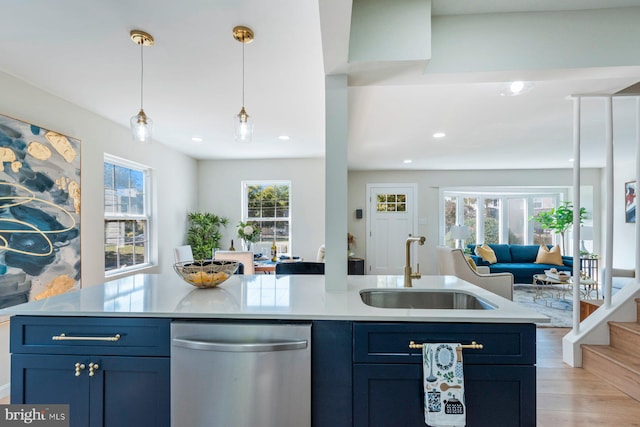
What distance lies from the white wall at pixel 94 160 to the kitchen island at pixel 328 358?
166 centimetres

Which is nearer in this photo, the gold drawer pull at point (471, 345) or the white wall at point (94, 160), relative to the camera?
the gold drawer pull at point (471, 345)

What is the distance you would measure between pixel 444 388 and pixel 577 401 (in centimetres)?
174

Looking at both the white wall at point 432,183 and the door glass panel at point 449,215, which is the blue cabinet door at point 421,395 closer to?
the white wall at point 432,183

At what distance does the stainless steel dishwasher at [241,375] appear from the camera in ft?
3.72

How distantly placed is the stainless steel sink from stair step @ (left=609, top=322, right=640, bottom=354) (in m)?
1.85

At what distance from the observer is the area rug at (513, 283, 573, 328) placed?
3.61 meters

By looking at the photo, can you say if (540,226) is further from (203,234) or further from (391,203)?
(203,234)

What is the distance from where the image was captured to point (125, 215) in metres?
3.71

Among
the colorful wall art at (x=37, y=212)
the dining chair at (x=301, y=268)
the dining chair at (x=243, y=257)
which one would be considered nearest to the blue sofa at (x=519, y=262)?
the dining chair at (x=301, y=268)

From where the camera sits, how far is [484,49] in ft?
5.39

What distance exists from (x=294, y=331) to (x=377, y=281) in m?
0.81

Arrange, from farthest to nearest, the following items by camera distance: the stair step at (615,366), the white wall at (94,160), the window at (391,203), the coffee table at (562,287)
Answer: the window at (391,203), the coffee table at (562,287), the white wall at (94,160), the stair step at (615,366)

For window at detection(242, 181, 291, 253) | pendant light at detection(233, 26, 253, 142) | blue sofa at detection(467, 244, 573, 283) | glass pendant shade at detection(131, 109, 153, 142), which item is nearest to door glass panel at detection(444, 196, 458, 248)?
blue sofa at detection(467, 244, 573, 283)

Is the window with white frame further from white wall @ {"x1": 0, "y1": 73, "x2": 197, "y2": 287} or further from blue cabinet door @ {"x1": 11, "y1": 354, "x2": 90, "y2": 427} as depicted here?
blue cabinet door @ {"x1": 11, "y1": 354, "x2": 90, "y2": 427}
